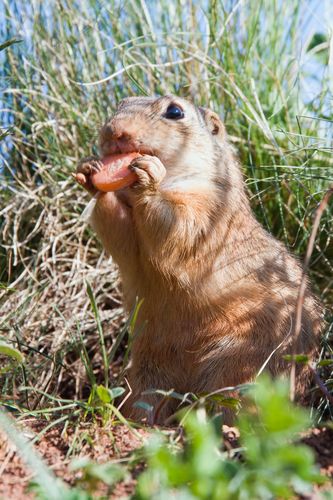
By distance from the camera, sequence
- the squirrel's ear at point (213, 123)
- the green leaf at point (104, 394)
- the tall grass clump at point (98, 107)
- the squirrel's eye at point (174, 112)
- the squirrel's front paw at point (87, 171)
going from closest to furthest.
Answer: the green leaf at point (104, 394) < the squirrel's front paw at point (87, 171) < the squirrel's eye at point (174, 112) < the squirrel's ear at point (213, 123) < the tall grass clump at point (98, 107)

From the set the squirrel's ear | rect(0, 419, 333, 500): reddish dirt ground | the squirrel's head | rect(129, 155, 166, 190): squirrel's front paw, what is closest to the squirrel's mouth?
the squirrel's head

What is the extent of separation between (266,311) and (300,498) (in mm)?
2032

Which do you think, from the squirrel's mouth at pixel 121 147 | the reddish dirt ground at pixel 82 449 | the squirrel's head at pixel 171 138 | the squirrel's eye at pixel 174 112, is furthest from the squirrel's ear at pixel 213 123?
the reddish dirt ground at pixel 82 449

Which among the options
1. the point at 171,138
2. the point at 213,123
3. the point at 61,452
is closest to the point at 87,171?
the point at 171,138

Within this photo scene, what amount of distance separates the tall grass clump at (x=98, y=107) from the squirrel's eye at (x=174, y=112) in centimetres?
70

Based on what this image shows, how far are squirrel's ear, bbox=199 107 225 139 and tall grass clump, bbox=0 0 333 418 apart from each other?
0.36 metres

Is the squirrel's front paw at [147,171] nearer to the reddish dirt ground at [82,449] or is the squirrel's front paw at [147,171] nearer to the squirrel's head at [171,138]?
the squirrel's head at [171,138]

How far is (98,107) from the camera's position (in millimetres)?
6207

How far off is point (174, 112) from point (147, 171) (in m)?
0.89

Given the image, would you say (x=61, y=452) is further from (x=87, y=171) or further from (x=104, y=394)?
(x=87, y=171)

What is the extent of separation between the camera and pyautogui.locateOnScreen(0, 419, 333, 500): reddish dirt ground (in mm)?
2451

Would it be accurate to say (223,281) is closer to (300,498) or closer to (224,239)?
(224,239)

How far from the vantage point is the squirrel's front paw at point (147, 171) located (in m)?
4.04

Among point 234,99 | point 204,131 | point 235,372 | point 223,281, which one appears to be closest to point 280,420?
point 235,372
